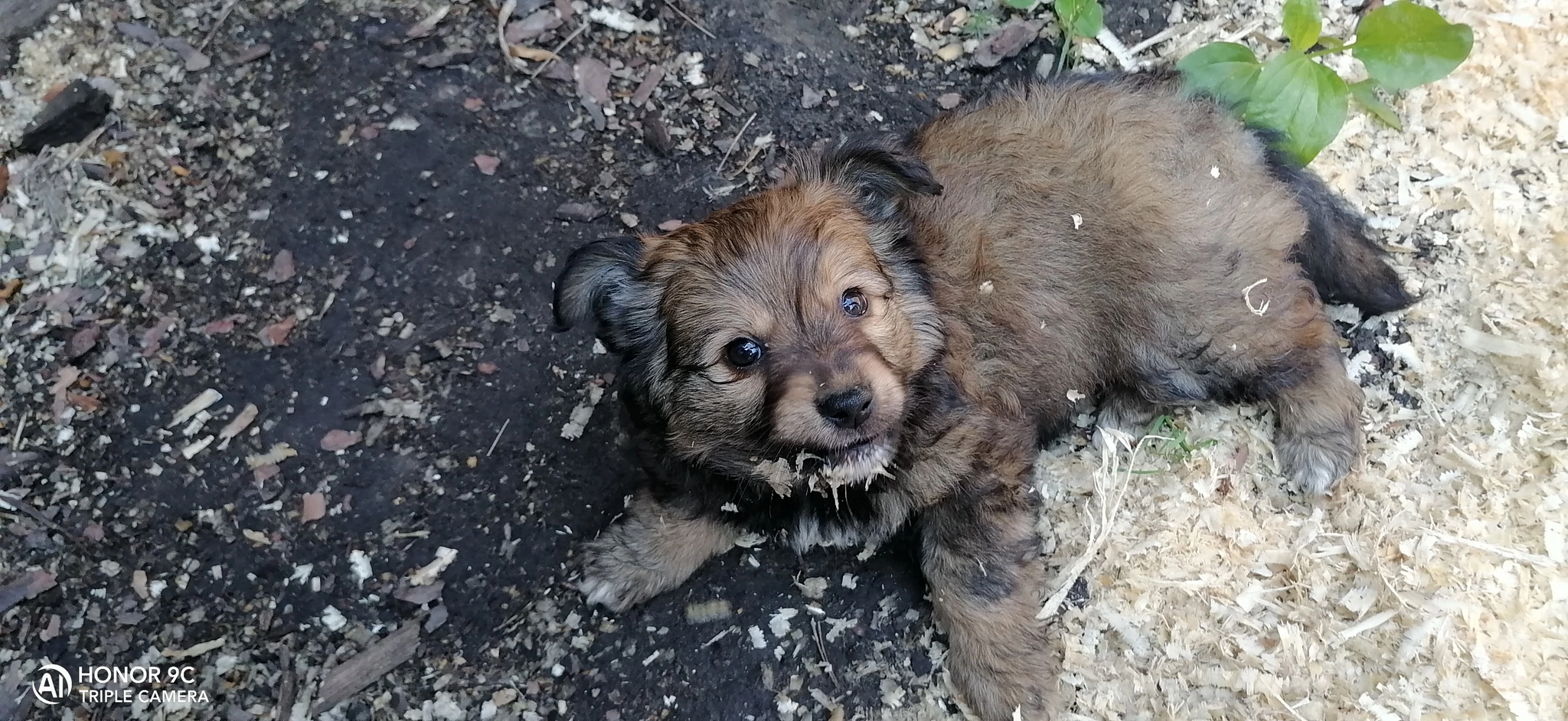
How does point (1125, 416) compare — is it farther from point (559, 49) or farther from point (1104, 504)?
point (559, 49)

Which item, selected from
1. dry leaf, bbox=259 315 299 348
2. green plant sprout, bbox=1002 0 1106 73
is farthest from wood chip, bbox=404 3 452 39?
green plant sprout, bbox=1002 0 1106 73

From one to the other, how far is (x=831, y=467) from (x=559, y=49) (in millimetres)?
2521

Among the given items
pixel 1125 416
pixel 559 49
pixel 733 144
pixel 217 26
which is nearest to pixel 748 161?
pixel 733 144

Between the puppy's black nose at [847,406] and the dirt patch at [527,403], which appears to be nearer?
the puppy's black nose at [847,406]

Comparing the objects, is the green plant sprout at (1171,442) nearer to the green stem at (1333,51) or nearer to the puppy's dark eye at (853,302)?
the puppy's dark eye at (853,302)

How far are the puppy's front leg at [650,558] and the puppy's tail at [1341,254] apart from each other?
219 centimetres

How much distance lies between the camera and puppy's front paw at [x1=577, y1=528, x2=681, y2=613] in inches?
124

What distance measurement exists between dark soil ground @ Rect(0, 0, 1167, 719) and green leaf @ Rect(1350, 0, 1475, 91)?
0.93 m

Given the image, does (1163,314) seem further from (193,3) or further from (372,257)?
(193,3)

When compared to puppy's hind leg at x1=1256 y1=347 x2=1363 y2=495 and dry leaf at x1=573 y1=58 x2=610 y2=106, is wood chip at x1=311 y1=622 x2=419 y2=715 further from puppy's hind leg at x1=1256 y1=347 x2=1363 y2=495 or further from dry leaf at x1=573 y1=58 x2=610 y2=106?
puppy's hind leg at x1=1256 y1=347 x2=1363 y2=495

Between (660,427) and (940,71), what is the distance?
7.34 feet

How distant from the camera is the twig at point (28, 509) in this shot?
3.20 m

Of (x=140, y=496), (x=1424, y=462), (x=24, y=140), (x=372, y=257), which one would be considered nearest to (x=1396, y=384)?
(x=1424, y=462)

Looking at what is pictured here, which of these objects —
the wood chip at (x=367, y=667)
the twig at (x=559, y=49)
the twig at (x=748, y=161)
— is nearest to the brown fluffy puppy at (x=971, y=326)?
the wood chip at (x=367, y=667)
